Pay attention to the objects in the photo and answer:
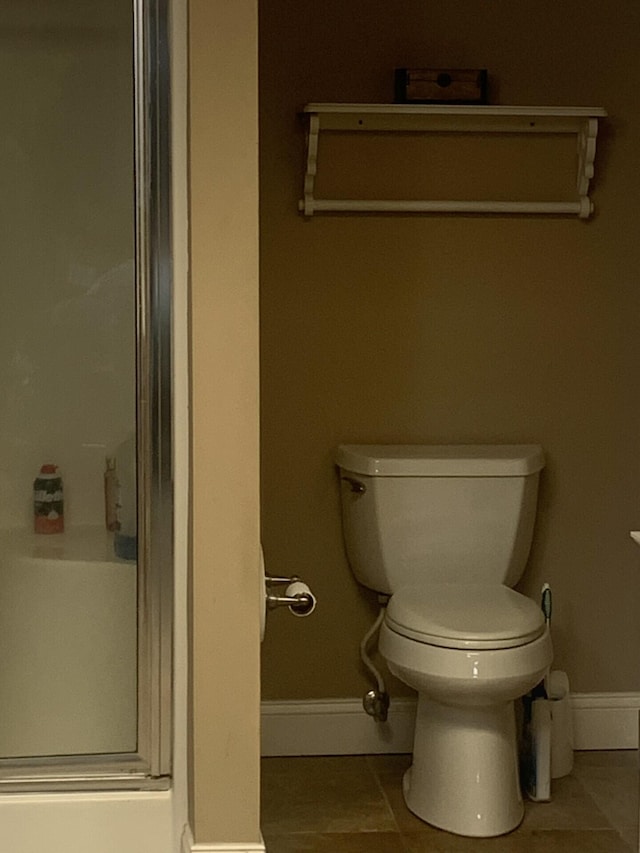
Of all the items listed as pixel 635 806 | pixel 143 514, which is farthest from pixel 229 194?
pixel 635 806

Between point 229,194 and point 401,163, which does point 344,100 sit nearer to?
point 401,163

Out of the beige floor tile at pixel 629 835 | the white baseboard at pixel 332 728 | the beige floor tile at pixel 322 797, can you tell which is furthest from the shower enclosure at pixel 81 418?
the beige floor tile at pixel 629 835

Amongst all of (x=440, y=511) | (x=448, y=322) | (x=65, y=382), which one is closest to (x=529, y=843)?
(x=440, y=511)

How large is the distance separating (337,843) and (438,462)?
34.4 inches

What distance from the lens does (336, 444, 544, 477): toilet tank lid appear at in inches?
113

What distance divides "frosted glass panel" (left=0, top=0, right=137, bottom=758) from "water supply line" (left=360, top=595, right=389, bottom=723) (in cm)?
94

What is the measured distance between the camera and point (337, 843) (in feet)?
8.65

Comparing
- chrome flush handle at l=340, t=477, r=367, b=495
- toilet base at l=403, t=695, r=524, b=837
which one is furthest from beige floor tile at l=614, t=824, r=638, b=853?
chrome flush handle at l=340, t=477, r=367, b=495

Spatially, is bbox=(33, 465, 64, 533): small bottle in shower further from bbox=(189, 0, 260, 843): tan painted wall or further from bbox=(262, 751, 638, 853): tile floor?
bbox=(262, 751, 638, 853): tile floor

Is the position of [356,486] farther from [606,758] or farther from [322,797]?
[606,758]

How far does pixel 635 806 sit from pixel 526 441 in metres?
0.90

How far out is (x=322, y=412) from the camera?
10.0 feet

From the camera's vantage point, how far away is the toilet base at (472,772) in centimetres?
267

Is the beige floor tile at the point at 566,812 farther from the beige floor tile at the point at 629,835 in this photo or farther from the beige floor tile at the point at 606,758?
the beige floor tile at the point at 606,758
